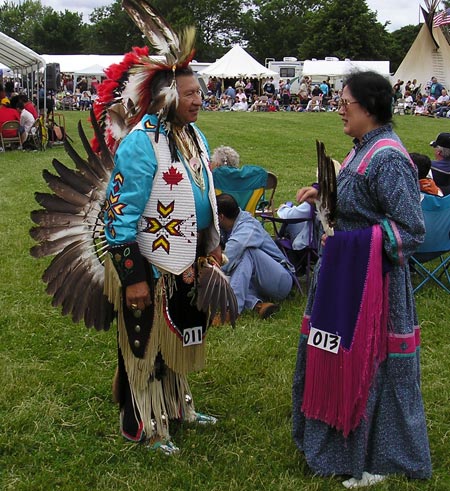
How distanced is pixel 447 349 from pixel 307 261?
1.30 meters

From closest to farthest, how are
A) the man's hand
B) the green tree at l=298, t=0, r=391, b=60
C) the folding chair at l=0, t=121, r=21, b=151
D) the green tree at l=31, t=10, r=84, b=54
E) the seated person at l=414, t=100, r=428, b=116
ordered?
the man's hand
the folding chair at l=0, t=121, r=21, b=151
the seated person at l=414, t=100, r=428, b=116
the green tree at l=298, t=0, r=391, b=60
the green tree at l=31, t=10, r=84, b=54

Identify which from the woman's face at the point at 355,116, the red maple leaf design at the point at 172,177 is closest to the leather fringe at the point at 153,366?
the red maple leaf design at the point at 172,177

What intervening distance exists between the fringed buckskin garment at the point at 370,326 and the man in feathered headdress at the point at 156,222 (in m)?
0.51

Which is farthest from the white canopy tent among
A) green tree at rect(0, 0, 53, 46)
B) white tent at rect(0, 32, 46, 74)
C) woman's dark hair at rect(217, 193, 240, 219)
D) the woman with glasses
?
green tree at rect(0, 0, 53, 46)

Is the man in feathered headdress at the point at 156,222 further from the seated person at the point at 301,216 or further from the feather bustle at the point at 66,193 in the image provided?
the seated person at the point at 301,216

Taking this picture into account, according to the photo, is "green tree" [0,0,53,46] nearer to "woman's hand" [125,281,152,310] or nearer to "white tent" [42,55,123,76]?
"white tent" [42,55,123,76]

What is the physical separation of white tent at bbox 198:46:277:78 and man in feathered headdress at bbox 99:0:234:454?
26.4m

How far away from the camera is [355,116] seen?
94.3 inches

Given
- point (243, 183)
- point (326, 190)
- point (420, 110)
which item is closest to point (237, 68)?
point (420, 110)

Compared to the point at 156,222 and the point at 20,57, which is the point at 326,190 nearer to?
the point at 156,222

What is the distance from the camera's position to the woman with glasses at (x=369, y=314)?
2328mm

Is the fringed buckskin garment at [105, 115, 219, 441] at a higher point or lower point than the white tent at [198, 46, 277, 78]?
lower

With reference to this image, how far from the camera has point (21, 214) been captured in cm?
718

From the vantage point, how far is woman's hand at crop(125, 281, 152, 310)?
2.48 metres
